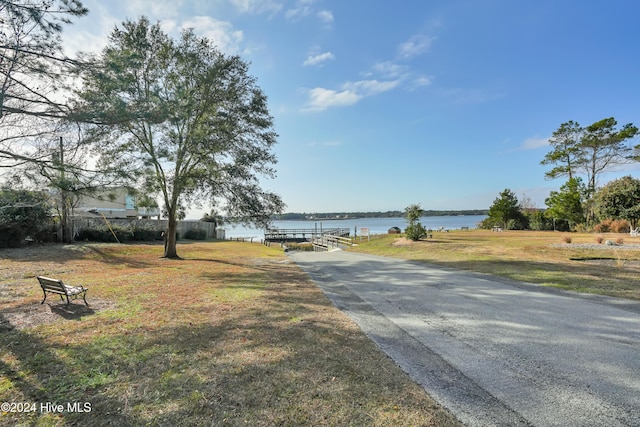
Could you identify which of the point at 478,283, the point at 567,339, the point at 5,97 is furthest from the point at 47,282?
the point at 478,283

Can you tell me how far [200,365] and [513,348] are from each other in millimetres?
3832

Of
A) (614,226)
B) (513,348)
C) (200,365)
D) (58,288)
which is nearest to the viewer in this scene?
(200,365)

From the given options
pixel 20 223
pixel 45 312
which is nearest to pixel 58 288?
pixel 45 312

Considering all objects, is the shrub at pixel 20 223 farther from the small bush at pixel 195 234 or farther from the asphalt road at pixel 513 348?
the asphalt road at pixel 513 348

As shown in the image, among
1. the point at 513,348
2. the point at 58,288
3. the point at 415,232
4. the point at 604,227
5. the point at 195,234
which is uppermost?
the point at 604,227

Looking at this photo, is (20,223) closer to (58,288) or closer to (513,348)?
(58,288)

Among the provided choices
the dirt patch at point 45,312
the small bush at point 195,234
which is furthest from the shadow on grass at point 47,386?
the small bush at point 195,234

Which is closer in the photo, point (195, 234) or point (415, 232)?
point (415, 232)

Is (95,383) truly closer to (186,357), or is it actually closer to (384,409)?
(186,357)

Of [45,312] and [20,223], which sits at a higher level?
[20,223]

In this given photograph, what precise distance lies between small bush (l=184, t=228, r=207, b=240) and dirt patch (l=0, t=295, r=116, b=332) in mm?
25920

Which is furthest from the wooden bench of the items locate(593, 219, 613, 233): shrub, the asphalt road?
locate(593, 219, 613, 233): shrub

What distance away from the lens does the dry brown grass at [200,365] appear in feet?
8.79

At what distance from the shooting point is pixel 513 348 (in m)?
4.11
